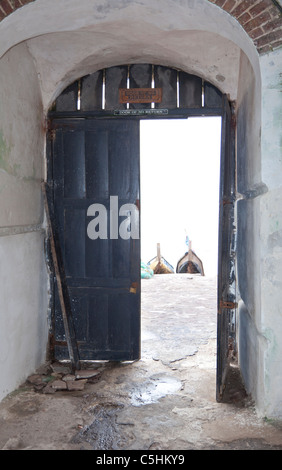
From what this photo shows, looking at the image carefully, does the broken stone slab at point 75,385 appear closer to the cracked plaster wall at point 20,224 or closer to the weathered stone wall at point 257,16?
the cracked plaster wall at point 20,224

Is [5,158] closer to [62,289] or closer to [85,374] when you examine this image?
[62,289]

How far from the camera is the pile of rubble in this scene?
11.4 feet

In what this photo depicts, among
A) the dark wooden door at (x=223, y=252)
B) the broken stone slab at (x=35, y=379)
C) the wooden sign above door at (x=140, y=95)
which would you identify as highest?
the wooden sign above door at (x=140, y=95)

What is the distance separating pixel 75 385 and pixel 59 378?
255 mm

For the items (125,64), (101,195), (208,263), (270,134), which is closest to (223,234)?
(270,134)

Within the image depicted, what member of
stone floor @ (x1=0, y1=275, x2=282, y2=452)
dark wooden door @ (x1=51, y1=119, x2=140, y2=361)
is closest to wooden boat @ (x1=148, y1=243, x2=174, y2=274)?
stone floor @ (x1=0, y1=275, x2=282, y2=452)

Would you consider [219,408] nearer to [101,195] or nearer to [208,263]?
[101,195]

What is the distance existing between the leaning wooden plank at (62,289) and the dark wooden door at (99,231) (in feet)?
0.43

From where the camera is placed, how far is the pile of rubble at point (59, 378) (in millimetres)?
3467

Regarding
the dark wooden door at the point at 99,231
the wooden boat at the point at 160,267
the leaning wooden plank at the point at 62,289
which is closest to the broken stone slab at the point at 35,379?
the leaning wooden plank at the point at 62,289

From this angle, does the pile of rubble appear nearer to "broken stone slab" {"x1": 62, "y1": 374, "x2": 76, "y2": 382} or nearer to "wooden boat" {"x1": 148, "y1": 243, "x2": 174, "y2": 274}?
"broken stone slab" {"x1": 62, "y1": 374, "x2": 76, "y2": 382}

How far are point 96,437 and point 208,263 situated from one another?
2385 cm

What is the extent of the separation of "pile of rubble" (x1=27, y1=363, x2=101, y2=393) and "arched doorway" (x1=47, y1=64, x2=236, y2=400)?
208mm

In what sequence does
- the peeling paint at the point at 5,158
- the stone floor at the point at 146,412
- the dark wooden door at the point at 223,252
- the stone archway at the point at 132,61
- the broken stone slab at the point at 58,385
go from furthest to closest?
the broken stone slab at the point at 58,385, the dark wooden door at the point at 223,252, the peeling paint at the point at 5,158, the stone archway at the point at 132,61, the stone floor at the point at 146,412
